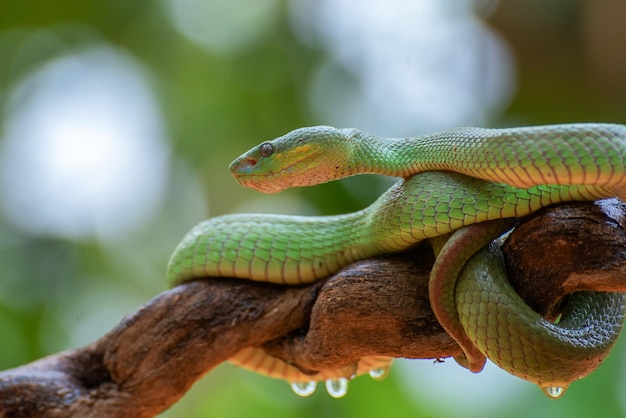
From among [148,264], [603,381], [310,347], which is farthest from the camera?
[148,264]

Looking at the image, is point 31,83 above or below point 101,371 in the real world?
above

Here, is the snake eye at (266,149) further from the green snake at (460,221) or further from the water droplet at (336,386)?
the water droplet at (336,386)

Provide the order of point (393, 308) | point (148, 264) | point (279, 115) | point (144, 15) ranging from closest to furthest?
point (393, 308) → point (279, 115) → point (148, 264) → point (144, 15)

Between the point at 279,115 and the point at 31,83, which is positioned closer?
the point at 279,115

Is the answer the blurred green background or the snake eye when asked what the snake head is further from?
the blurred green background

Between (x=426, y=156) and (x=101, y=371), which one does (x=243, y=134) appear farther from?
(x=426, y=156)

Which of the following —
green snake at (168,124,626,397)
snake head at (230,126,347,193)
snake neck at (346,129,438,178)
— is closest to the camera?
green snake at (168,124,626,397)

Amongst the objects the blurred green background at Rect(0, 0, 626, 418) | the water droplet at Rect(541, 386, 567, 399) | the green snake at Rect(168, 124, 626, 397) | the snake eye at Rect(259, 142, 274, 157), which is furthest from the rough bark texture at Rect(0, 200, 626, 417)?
the blurred green background at Rect(0, 0, 626, 418)

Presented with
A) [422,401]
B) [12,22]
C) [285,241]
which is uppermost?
[12,22]

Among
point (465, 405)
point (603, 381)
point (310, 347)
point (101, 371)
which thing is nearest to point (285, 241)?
point (310, 347)
